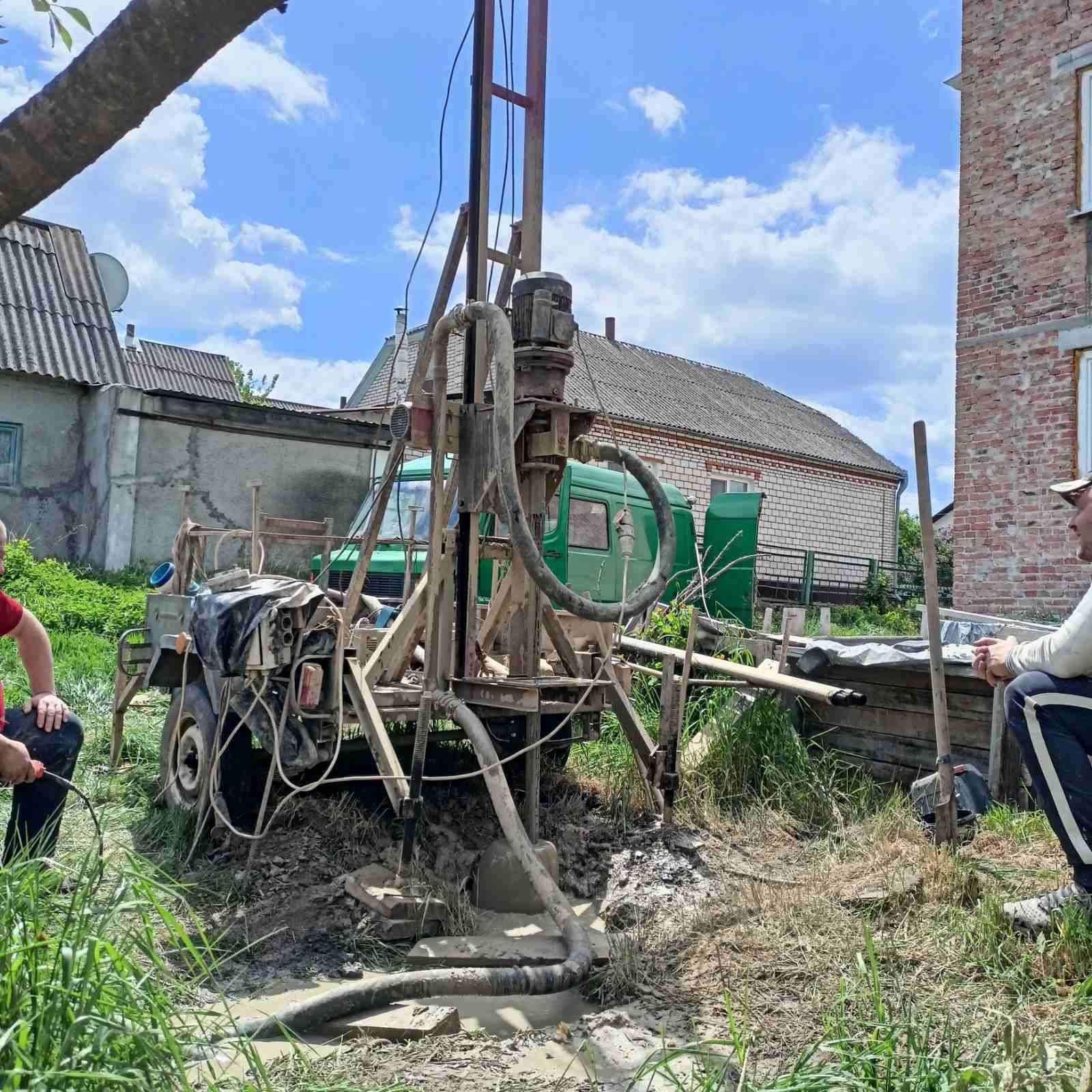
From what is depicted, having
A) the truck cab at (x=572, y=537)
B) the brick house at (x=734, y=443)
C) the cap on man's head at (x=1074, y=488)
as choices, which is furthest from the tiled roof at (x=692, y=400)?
the cap on man's head at (x=1074, y=488)

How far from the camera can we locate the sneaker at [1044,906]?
323 cm


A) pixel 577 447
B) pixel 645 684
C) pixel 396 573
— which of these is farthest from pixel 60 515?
pixel 577 447

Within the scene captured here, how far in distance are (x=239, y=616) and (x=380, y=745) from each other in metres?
0.84

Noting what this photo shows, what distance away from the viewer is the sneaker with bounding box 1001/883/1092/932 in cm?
323

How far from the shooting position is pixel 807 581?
1930cm

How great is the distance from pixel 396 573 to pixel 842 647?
3712 mm

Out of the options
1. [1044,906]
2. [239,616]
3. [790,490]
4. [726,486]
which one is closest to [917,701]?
[1044,906]

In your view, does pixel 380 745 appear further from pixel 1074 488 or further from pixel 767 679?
pixel 1074 488

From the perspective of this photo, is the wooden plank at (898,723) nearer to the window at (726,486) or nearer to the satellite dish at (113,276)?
the window at (726,486)

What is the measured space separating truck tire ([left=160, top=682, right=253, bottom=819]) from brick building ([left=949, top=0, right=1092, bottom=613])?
24.5ft

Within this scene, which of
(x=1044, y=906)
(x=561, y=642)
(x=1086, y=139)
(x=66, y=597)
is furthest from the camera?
(x=66, y=597)

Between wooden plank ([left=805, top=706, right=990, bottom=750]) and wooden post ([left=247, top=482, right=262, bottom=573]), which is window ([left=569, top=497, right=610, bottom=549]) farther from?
wooden post ([left=247, top=482, right=262, bottom=573])

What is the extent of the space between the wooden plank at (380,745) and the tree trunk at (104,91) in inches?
120

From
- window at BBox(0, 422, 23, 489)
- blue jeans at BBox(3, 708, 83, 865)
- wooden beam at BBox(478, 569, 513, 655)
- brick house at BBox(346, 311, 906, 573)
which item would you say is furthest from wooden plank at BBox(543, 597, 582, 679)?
brick house at BBox(346, 311, 906, 573)
